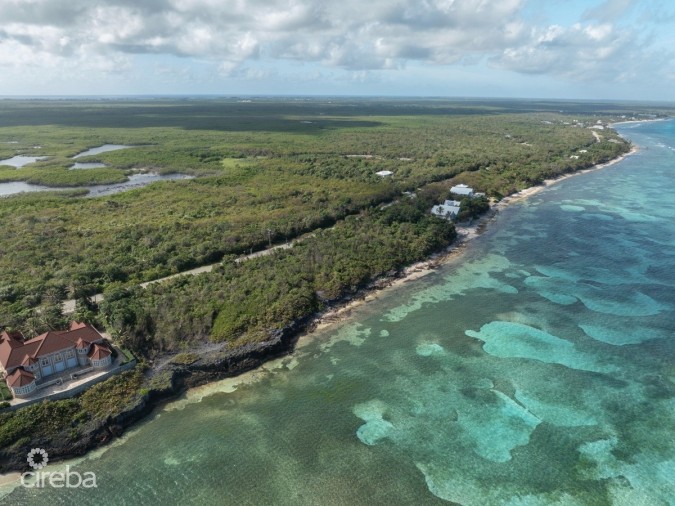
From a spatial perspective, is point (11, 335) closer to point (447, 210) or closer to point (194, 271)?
point (194, 271)

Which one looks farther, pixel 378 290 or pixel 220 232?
pixel 220 232

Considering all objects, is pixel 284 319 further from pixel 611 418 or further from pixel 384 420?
pixel 611 418

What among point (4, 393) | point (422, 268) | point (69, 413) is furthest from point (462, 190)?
point (4, 393)

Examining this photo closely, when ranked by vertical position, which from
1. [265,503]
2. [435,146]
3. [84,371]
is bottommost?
[265,503]

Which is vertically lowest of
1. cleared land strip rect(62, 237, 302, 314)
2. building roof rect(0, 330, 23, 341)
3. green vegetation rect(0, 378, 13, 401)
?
green vegetation rect(0, 378, 13, 401)

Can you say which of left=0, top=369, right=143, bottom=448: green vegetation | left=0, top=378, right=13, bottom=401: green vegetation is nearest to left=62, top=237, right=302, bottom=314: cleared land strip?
left=0, top=378, right=13, bottom=401: green vegetation

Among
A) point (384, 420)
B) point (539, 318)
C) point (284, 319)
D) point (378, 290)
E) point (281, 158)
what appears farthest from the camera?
point (281, 158)

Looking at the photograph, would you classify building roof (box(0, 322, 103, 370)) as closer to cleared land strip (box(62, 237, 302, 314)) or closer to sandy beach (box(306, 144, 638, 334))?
cleared land strip (box(62, 237, 302, 314))

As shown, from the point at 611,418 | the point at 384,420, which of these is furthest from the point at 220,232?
the point at 611,418
